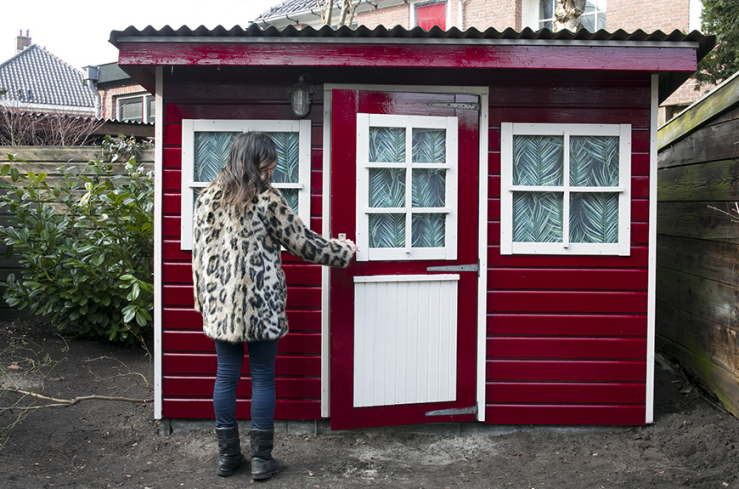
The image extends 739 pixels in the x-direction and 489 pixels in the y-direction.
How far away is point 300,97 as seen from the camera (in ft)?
11.8

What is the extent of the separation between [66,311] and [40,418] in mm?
1487

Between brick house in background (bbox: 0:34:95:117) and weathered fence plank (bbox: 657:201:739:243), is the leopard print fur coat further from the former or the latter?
brick house in background (bbox: 0:34:95:117)

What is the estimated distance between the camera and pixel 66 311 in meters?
5.14

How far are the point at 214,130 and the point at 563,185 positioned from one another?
7.58 ft

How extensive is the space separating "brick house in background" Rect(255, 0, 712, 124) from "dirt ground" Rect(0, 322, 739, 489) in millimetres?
8317

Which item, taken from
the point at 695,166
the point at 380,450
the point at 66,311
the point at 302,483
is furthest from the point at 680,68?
the point at 66,311

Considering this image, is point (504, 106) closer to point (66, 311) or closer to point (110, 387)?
point (110, 387)

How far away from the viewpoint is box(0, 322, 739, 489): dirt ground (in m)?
3.13

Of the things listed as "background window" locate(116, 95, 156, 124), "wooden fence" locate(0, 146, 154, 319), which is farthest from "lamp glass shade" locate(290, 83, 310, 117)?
"background window" locate(116, 95, 156, 124)

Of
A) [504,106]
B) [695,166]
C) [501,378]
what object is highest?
[504,106]

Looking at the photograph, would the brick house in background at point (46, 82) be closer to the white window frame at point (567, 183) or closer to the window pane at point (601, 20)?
the window pane at point (601, 20)

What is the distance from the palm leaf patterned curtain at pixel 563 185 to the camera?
369cm

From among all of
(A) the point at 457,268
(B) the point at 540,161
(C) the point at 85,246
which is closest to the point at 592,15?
(B) the point at 540,161

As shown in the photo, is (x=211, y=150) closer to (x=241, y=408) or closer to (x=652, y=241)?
(x=241, y=408)
